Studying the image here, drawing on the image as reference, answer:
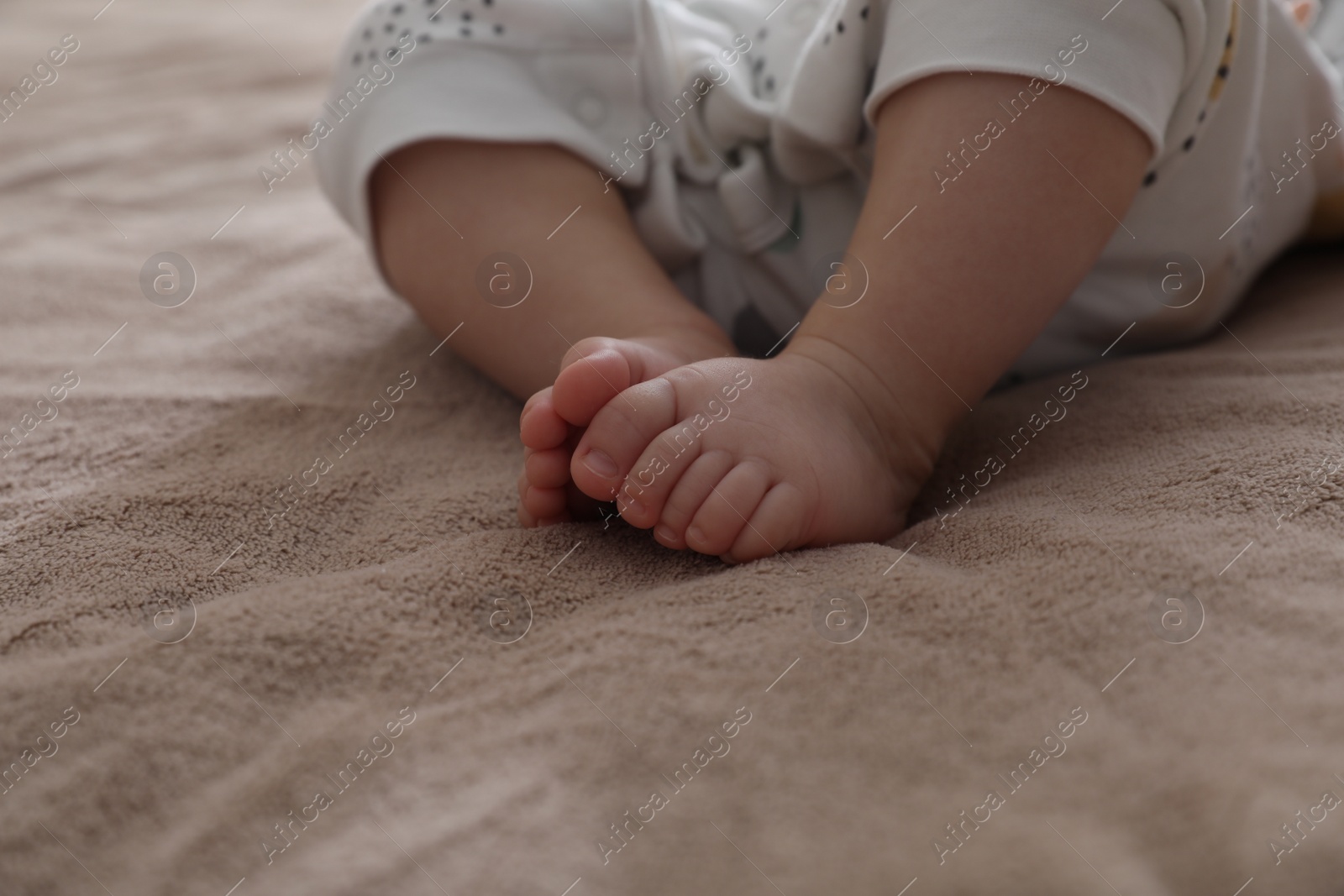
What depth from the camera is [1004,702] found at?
450 mm

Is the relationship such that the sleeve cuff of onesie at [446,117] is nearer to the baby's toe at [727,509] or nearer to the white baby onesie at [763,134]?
the white baby onesie at [763,134]

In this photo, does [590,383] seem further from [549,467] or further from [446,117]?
[446,117]

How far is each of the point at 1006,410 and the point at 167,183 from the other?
101 centimetres

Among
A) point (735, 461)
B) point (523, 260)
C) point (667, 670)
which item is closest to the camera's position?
point (667, 670)

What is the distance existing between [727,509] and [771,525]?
0.09ft

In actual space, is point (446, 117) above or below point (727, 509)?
above

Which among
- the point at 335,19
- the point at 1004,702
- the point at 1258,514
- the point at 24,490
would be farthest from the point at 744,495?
the point at 335,19

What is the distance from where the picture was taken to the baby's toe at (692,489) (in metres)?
0.56

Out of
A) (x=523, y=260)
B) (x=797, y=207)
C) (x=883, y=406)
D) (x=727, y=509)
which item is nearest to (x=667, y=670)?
(x=727, y=509)

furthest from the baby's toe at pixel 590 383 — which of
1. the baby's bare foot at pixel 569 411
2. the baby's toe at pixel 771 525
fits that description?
the baby's toe at pixel 771 525

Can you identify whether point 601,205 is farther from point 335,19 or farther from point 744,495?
point 335,19

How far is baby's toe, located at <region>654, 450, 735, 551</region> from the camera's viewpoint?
0.56m

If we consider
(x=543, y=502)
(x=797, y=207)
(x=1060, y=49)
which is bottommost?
(x=543, y=502)

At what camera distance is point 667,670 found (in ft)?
1.56
